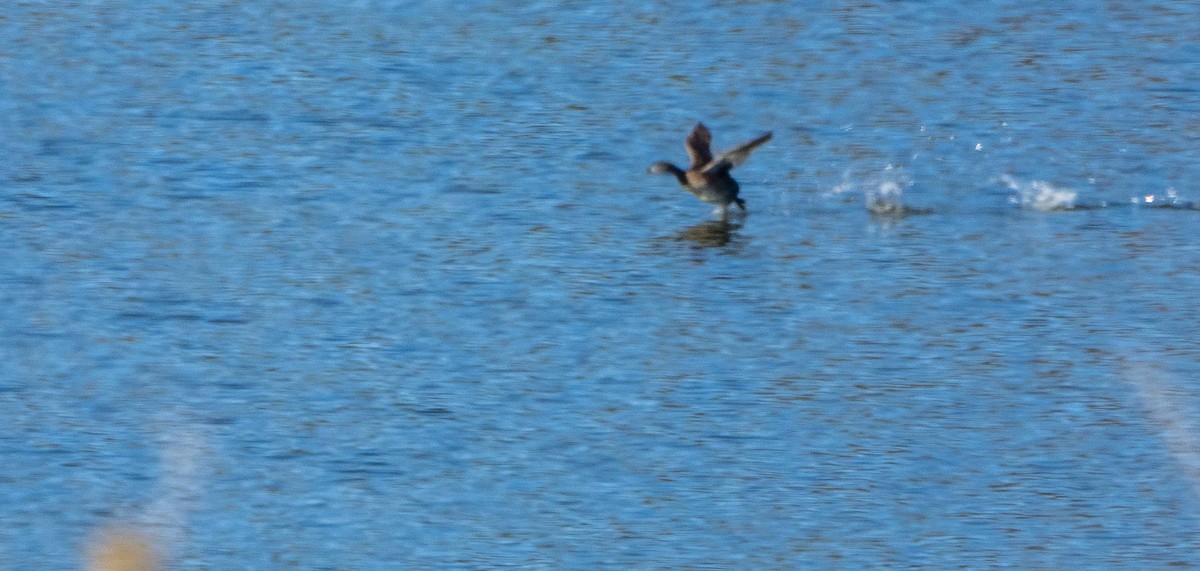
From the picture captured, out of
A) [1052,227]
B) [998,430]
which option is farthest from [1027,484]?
[1052,227]

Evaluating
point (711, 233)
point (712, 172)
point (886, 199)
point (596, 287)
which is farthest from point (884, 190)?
point (596, 287)

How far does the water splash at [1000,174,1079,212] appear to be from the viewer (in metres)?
9.63

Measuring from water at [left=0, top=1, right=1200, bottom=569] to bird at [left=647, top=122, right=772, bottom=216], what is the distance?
5.6 inches

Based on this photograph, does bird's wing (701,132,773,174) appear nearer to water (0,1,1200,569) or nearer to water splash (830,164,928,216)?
water (0,1,1200,569)

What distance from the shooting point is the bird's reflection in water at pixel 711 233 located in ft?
29.9

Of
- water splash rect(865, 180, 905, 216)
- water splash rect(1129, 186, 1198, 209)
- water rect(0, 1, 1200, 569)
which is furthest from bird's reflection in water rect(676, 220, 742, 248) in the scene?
Result: water splash rect(1129, 186, 1198, 209)

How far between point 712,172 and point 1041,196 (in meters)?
1.50

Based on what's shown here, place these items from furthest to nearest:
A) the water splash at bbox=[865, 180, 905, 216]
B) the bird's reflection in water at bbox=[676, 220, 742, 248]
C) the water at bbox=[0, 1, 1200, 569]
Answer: the water splash at bbox=[865, 180, 905, 216] → the bird's reflection in water at bbox=[676, 220, 742, 248] → the water at bbox=[0, 1, 1200, 569]

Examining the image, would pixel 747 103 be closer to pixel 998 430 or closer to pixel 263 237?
pixel 263 237

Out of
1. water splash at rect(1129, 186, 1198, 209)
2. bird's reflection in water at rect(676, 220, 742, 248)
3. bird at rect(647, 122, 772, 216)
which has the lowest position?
bird's reflection in water at rect(676, 220, 742, 248)

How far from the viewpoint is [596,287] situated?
8.23 m

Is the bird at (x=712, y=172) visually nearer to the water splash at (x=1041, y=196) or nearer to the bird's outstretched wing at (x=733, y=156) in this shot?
the bird's outstretched wing at (x=733, y=156)

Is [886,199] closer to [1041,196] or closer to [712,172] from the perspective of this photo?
[1041,196]

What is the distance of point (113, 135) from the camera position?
10344 mm
